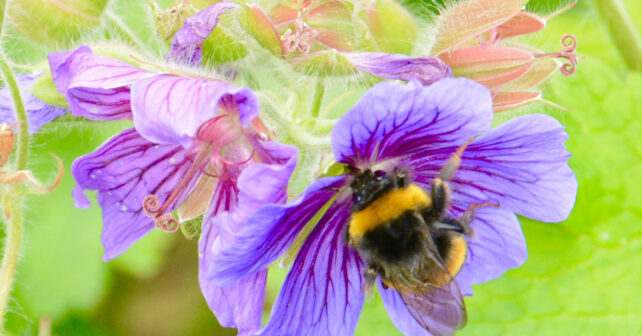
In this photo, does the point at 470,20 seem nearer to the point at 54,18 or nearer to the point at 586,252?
the point at 54,18

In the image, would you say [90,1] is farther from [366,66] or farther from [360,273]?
[360,273]

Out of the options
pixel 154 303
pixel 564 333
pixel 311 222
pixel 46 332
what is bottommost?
pixel 154 303

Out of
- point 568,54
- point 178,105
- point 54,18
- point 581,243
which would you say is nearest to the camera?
point 178,105

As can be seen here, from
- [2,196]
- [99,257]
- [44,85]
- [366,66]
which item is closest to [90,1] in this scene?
[44,85]

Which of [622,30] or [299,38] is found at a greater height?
[299,38]

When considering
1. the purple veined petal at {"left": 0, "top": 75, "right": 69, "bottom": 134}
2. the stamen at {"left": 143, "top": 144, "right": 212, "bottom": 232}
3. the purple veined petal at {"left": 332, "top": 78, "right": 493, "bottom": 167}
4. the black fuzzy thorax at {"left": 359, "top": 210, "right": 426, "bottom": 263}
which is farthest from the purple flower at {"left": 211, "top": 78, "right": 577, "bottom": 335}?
the purple veined petal at {"left": 0, "top": 75, "right": 69, "bottom": 134}

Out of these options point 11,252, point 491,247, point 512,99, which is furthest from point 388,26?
point 11,252

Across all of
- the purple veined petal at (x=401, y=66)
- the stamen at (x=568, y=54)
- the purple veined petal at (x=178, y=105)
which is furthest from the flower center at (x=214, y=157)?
the stamen at (x=568, y=54)
